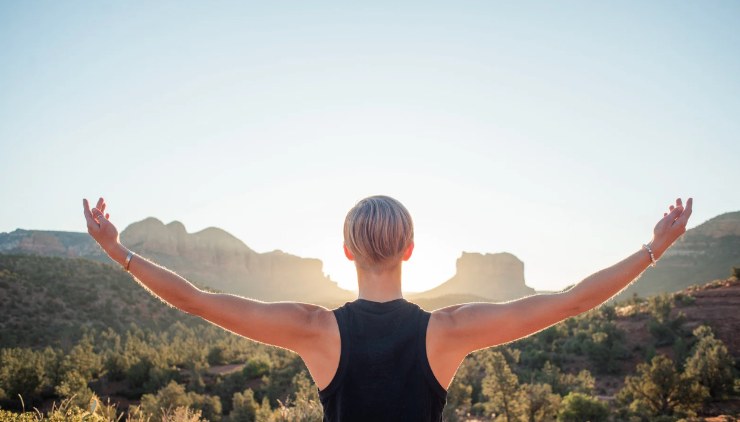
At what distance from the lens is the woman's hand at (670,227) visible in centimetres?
215

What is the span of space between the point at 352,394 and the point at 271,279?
115242 mm

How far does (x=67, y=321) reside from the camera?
3444 centimetres

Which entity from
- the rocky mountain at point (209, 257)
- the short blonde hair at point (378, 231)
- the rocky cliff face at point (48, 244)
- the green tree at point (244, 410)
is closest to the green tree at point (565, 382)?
the green tree at point (244, 410)

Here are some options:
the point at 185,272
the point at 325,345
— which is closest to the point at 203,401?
the point at 325,345

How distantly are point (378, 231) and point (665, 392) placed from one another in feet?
66.2

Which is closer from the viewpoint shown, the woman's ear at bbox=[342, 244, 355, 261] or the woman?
the woman

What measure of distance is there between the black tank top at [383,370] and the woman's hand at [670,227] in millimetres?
1183

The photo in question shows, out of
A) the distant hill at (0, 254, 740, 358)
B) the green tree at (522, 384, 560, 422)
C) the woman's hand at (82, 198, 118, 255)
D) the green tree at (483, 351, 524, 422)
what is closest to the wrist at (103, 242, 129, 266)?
the woman's hand at (82, 198, 118, 255)

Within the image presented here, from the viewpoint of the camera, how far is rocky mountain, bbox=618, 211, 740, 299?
59.1 m

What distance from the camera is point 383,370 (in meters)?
1.75

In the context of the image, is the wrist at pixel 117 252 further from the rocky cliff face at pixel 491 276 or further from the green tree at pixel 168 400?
the rocky cliff face at pixel 491 276

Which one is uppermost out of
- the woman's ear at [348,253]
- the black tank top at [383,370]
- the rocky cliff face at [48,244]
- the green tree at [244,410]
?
the rocky cliff face at [48,244]

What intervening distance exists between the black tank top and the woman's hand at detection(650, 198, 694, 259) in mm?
1183

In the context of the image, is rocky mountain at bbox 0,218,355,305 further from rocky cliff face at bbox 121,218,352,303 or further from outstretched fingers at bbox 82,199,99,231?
outstretched fingers at bbox 82,199,99,231
